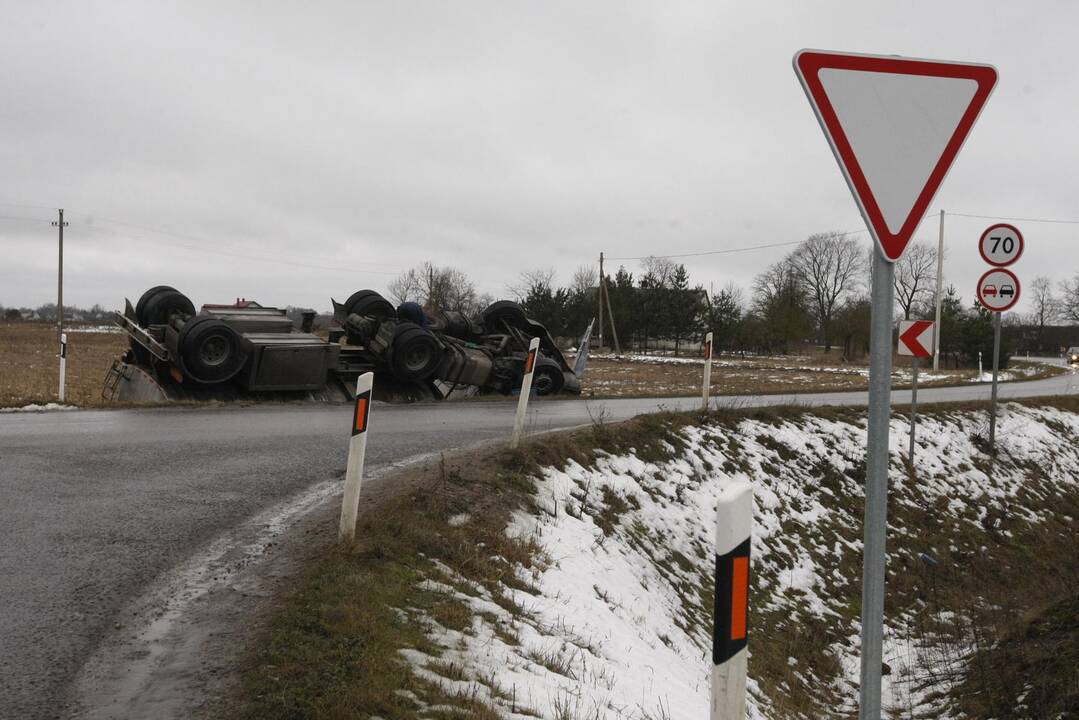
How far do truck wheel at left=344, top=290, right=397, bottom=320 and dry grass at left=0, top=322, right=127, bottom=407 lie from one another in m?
4.86

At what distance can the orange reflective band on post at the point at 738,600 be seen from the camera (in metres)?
2.27

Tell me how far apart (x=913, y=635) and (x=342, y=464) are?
536 cm

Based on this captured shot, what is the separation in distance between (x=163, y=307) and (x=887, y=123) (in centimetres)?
1484

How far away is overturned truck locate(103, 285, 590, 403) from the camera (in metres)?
14.0

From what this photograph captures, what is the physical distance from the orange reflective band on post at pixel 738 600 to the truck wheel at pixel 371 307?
15047 mm

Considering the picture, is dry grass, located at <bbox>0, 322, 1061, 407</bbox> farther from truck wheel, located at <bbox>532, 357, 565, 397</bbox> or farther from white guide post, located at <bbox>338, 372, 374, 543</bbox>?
white guide post, located at <bbox>338, 372, 374, 543</bbox>

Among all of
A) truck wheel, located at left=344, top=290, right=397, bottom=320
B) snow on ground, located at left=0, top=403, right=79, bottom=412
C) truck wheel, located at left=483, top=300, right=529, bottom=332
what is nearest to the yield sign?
truck wheel, located at left=344, top=290, right=397, bottom=320

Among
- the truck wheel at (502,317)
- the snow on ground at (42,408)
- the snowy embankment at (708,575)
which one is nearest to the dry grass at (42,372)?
the snow on ground at (42,408)

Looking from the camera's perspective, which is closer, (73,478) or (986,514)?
(73,478)

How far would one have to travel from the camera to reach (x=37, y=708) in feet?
10.8

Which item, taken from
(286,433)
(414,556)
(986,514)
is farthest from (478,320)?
(414,556)

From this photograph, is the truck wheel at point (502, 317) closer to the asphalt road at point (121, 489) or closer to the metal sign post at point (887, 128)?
the asphalt road at point (121, 489)

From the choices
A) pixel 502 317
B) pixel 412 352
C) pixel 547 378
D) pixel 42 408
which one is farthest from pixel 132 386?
pixel 547 378

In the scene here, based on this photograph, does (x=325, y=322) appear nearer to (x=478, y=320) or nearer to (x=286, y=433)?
(x=478, y=320)
